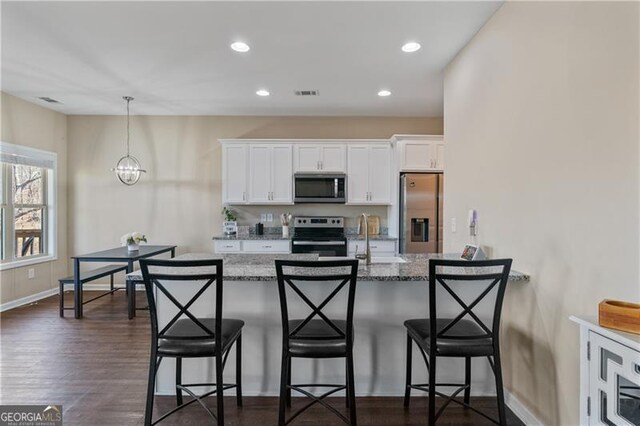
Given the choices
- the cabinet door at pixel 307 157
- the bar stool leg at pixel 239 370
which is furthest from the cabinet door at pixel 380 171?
the bar stool leg at pixel 239 370

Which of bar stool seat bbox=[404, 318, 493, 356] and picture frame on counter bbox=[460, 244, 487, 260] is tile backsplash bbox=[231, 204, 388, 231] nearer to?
picture frame on counter bbox=[460, 244, 487, 260]

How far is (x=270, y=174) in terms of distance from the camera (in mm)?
4758

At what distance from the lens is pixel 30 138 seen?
4488 millimetres

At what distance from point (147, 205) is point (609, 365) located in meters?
5.66

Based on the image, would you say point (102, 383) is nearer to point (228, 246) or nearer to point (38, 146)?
point (228, 246)

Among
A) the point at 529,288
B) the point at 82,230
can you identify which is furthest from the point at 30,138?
the point at 529,288

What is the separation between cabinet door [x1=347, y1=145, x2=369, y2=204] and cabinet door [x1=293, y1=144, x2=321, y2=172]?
492 millimetres

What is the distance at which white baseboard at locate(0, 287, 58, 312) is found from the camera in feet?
13.6

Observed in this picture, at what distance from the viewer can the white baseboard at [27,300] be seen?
4148 millimetres

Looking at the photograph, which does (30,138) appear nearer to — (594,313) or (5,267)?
(5,267)

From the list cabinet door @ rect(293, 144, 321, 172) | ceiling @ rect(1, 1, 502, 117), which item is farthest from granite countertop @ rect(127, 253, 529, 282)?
cabinet door @ rect(293, 144, 321, 172)

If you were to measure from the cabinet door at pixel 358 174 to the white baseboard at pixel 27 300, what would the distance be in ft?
15.9

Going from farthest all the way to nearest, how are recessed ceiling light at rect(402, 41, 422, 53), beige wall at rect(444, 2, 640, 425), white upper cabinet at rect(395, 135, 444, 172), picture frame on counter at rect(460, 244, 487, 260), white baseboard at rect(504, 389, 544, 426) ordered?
white upper cabinet at rect(395, 135, 444, 172) < recessed ceiling light at rect(402, 41, 422, 53) < picture frame on counter at rect(460, 244, 487, 260) < white baseboard at rect(504, 389, 544, 426) < beige wall at rect(444, 2, 640, 425)

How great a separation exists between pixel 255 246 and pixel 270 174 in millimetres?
1114
